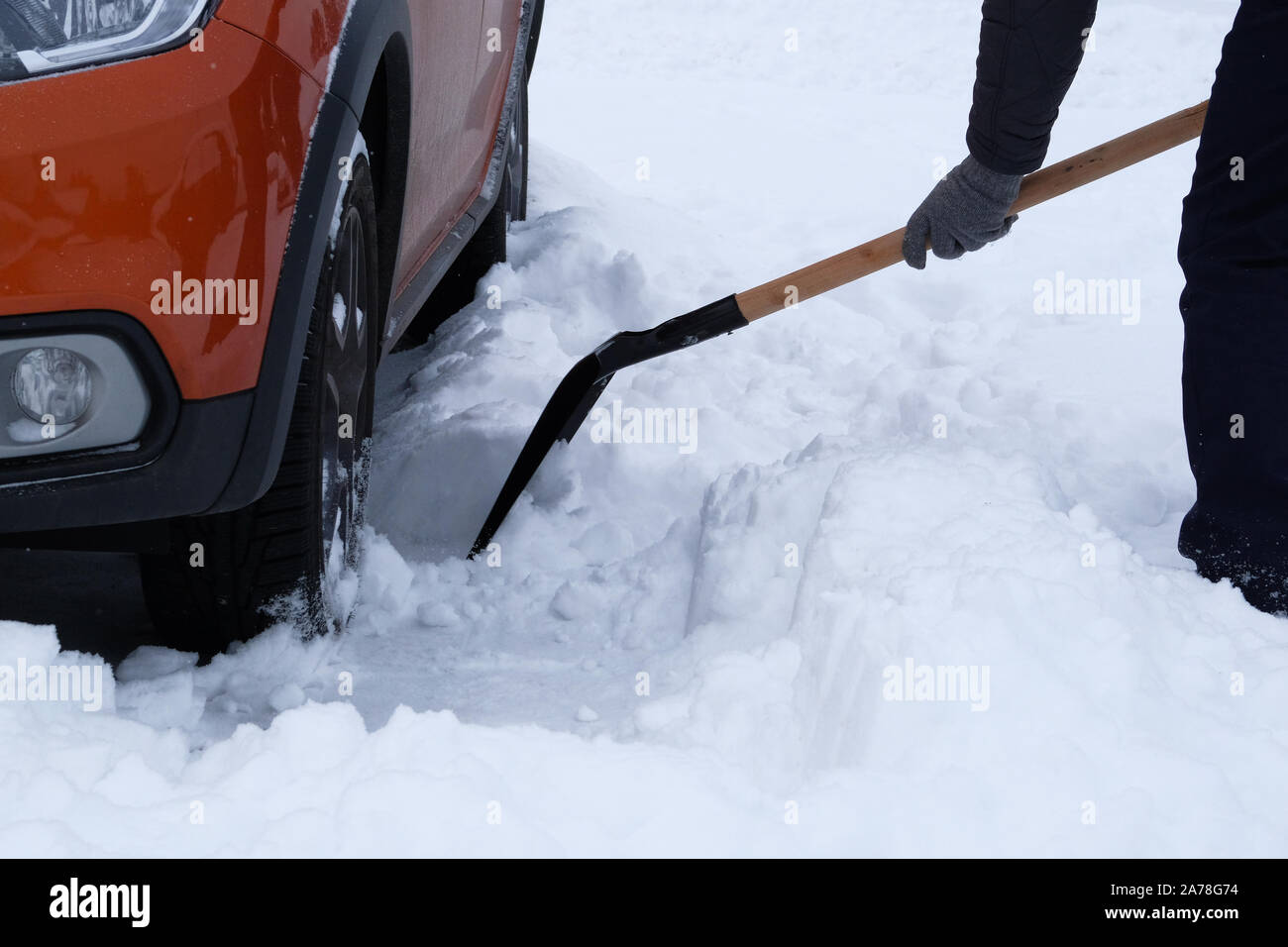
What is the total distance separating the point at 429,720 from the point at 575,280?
7.64ft

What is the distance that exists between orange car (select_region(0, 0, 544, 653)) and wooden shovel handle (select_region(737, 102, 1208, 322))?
97 cm

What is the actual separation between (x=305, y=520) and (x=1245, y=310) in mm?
1523

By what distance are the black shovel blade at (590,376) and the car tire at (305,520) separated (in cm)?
65

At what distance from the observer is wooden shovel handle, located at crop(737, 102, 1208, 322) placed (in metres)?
2.19

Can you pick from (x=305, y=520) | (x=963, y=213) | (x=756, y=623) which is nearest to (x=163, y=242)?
(x=305, y=520)

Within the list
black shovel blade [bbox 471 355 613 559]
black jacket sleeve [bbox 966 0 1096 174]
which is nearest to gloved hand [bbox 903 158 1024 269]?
black jacket sleeve [bbox 966 0 1096 174]

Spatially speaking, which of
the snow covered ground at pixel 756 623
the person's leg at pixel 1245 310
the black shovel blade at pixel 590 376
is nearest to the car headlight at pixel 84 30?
the snow covered ground at pixel 756 623

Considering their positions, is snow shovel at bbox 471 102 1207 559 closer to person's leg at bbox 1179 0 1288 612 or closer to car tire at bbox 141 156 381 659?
person's leg at bbox 1179 0 1288 612

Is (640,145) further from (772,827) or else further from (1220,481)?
(772,827)

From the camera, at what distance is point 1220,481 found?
1.92 metres

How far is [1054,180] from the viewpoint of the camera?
223cm

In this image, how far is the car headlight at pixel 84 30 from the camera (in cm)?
120

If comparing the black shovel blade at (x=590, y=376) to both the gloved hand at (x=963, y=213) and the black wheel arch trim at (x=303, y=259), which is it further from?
the black wheel arch trim at (x=303, y=259)

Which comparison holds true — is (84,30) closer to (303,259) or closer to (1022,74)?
(303,259)
